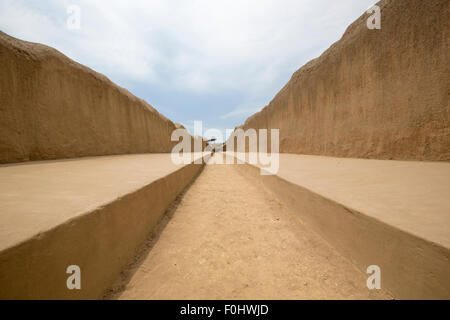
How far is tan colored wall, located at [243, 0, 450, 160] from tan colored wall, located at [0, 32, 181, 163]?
810 cm

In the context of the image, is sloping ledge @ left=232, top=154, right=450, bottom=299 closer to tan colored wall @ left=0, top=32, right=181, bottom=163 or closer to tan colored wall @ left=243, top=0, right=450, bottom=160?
tan colored wall @ left=243, top=0, right=450, bottom=160

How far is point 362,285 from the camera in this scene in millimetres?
1005

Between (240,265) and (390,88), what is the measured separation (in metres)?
5.32

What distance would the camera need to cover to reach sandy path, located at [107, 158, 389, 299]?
101cm

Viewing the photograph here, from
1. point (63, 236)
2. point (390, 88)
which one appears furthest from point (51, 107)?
point (390, 88)

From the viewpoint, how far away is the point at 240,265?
125cm

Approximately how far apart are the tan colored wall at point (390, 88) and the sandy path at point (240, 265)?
367 centimetres

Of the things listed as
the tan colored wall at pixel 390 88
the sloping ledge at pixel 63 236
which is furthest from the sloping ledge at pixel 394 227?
the tan colored wall at pixel 390 88

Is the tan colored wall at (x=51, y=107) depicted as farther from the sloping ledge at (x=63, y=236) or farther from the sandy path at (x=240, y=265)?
the sandy path at (x=240, y=265)

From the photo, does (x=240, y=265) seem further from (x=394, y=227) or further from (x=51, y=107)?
(x=51, y=107)

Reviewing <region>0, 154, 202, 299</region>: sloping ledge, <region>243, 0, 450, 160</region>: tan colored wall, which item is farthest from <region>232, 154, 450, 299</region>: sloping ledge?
<region>243, 0, 450, 160</region>: tan colored wall
